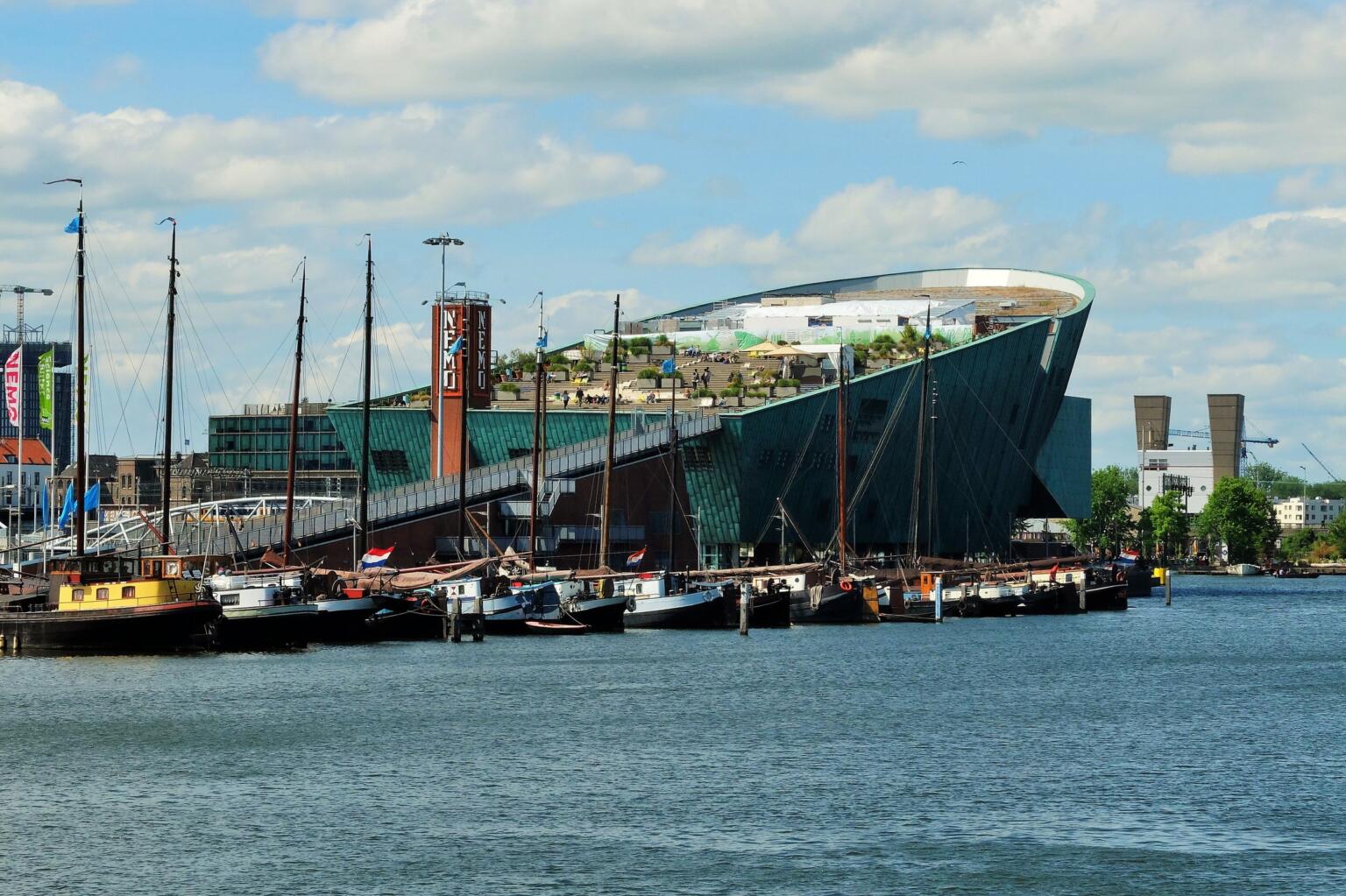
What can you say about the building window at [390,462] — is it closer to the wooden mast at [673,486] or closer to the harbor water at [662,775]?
the wooden mast at [673,486]

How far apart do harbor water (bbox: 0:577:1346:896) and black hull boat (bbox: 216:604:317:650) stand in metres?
1.96

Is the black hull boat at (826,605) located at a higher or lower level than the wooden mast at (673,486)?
lower

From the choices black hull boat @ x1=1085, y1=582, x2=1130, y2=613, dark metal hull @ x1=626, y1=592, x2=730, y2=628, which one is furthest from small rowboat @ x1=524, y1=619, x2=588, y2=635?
black hull boat @ x1=1085, y1=582, x2=1130, y2=613

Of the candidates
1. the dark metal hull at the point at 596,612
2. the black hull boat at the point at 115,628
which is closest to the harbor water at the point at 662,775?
the black hull boat at the point at 115,628

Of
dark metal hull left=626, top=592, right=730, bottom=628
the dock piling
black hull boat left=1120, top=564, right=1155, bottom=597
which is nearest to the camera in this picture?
the dock piling

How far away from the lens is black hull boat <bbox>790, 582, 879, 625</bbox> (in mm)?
113188

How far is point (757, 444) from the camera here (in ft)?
458

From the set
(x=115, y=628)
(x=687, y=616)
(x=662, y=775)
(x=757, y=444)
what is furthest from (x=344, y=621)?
(x=757, y=444)

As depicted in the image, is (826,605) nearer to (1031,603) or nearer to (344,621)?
(1031,603)

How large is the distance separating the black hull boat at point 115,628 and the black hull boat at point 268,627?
12.1 feet

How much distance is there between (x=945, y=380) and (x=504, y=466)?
36462mm

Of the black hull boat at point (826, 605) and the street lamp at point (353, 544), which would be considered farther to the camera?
the black hull boat at point (826, 605)

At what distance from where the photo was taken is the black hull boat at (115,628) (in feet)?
260

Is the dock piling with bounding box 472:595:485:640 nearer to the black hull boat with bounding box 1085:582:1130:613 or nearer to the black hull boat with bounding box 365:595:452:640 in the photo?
the black hull boat with bounding box 365:595:452:640
